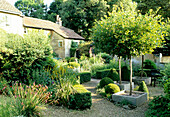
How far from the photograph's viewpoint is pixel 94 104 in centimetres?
671

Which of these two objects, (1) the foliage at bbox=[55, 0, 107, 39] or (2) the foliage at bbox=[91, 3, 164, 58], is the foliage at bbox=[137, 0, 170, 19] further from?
(2) the foliage at bbox=[91, 3, 164, 58]

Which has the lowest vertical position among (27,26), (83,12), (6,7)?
(27,26)

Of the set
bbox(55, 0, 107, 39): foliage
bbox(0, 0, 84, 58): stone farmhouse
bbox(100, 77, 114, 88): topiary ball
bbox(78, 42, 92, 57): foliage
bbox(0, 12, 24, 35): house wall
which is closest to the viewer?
bbox(100, 77, 114, 88): topiary ball

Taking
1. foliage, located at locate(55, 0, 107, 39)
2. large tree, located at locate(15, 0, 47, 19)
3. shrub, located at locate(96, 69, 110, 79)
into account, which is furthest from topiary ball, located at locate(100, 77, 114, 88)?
large tree, located at locate(15, 0, 47, 19)

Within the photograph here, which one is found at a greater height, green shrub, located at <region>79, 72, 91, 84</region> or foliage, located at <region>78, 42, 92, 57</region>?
foliage, located at <region>78, 42, 92, 57</region>

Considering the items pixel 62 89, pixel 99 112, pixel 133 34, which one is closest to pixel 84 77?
pixel 62 89

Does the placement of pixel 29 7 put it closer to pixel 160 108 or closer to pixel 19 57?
pixel 19 57

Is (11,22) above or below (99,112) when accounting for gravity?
above

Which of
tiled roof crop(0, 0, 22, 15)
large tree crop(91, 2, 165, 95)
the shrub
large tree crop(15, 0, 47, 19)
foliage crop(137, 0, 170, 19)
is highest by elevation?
large tree crop(15, 0, 47, 19)

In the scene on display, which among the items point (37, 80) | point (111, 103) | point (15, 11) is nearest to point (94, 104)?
point (111, 103)

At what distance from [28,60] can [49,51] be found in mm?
1143

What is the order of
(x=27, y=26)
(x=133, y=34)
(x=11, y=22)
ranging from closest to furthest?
(x=133, y=34) < (x=11, y=22) < (x=27, y=26)

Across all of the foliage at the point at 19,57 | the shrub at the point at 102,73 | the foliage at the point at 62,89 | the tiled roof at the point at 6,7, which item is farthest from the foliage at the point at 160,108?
the tiled roof at the point at 6,7

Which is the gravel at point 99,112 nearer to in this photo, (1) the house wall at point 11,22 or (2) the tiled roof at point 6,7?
(1) the house wall at point 11,22
